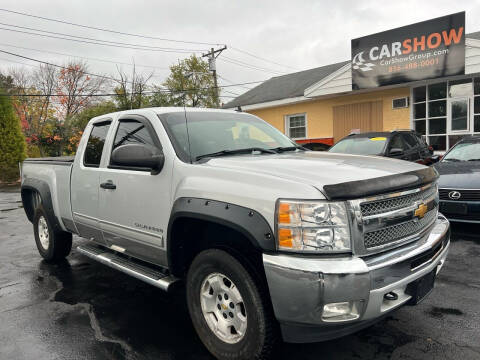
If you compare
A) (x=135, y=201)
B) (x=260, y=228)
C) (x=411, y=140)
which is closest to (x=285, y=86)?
(x=411, y=140)

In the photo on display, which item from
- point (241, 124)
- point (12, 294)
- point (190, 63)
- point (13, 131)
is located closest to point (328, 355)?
point (241, 124)

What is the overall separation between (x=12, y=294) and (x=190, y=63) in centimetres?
3727

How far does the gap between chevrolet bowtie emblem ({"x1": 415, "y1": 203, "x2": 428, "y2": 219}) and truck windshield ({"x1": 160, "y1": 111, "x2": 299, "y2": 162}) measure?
1.36m

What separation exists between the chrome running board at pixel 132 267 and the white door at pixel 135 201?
112mm

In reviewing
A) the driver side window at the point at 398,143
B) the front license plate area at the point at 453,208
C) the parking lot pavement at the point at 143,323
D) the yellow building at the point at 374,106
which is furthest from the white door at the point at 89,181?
the yellow building at the point at 374,106

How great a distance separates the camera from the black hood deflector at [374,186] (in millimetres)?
2254

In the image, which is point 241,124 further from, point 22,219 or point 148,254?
point 22,219

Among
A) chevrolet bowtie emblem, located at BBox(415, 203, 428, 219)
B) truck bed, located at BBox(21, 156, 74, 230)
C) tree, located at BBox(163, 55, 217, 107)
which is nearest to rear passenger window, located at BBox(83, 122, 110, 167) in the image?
truck bed, located at BBox(21, 156, 74, 230)

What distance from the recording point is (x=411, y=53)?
39.3ft

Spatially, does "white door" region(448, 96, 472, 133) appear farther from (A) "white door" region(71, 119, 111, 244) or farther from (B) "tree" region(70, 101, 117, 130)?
(B) "tree" region(70, 101, 117, 130)

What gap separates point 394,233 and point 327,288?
2.33 ft

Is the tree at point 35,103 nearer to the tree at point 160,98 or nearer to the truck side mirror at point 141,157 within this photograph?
the tree at point 160,98

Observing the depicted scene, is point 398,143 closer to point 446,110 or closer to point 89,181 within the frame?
point 446,110

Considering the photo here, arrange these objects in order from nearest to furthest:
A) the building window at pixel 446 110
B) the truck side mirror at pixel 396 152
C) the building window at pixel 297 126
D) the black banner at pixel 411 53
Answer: the truck side mirror at pixel 396 152 → the black banner at pixel 411 53 → the building window at pixel 446 110 → the building window at pixel 297 126
